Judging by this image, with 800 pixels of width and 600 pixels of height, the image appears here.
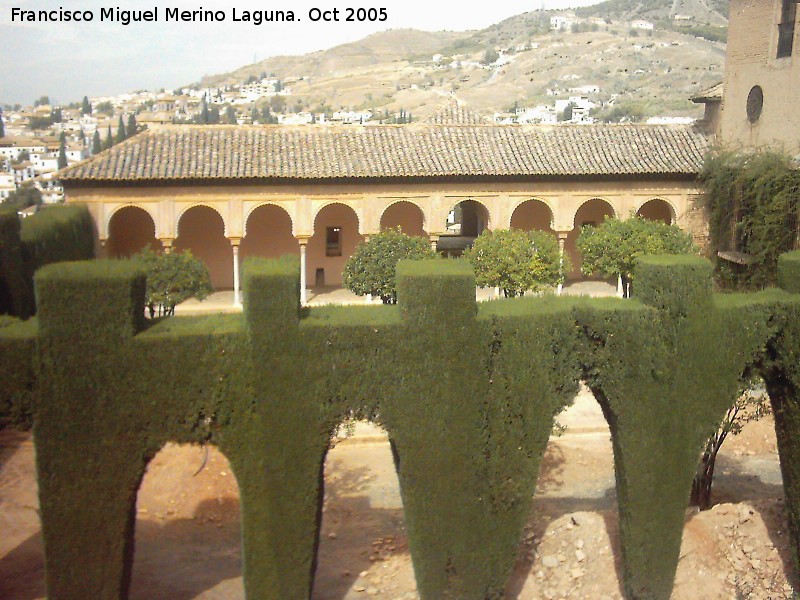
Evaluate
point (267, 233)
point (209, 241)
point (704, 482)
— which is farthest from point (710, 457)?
point (209, 241)

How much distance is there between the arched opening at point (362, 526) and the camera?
942 cm

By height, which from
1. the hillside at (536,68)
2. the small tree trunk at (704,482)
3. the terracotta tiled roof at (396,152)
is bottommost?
the small tree trunk at (704,482)

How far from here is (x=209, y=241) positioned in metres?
24.4

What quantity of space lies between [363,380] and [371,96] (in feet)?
316

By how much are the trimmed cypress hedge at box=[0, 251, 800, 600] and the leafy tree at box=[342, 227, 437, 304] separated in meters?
7.76

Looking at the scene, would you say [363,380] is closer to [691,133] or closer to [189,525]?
[189,525]

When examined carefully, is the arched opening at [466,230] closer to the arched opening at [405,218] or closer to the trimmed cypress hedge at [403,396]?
the arched opening at [405,218]

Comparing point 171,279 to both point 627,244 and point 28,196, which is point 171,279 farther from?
point 28,196

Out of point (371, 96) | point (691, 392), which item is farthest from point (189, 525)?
point (371, 96)

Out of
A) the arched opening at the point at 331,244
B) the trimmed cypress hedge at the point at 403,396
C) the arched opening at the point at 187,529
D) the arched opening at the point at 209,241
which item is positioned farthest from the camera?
the arched opening at the point at 331,244

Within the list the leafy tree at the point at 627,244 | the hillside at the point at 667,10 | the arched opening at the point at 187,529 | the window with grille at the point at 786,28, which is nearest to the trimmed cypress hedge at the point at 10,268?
the arched opening at the point at 187,529

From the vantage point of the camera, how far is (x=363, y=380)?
7816mm

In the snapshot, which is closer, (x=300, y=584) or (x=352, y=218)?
(x=300, y=584)

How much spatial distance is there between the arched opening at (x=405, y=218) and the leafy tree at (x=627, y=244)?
7313 millimetres
